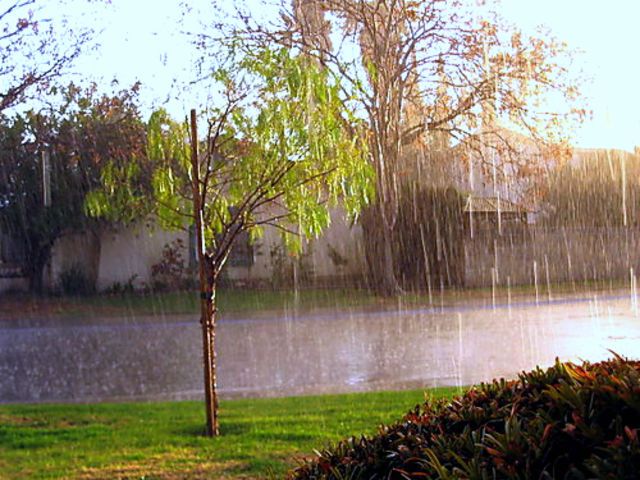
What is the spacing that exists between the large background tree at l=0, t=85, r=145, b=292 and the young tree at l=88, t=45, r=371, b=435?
14242 mm

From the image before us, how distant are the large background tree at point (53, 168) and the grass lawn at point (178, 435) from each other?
13.6 meters

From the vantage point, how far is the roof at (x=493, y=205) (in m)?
28.5

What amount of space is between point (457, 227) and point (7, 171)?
545 inches

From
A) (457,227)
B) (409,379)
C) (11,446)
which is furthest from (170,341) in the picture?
(457,227)

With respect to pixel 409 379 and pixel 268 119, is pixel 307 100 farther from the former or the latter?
pixel 409 379

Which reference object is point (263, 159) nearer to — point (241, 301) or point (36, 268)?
point (241, 301)

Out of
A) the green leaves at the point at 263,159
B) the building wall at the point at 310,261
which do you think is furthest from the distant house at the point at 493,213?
the green leaves at the point at 263,159

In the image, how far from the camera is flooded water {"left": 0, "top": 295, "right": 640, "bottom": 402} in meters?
11.1

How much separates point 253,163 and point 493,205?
22641 mm

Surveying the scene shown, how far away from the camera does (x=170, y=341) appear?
16.5 m

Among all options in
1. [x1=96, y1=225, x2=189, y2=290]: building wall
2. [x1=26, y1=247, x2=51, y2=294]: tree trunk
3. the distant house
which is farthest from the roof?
[x1=26, y1=247, x2=51, y2=294]: tree trunk

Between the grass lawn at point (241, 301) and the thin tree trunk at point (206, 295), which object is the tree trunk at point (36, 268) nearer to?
the grass lawn at point (241, 301)

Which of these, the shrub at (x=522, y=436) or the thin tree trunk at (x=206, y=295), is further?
the thin tree trunk at (x=206, y=295)

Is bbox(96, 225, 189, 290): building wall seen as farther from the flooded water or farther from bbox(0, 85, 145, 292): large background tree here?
the flooded water
